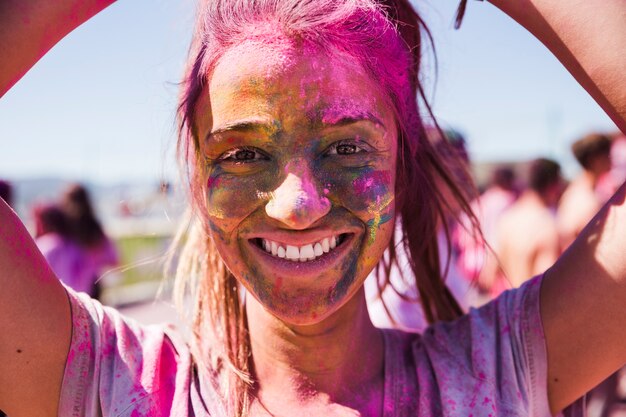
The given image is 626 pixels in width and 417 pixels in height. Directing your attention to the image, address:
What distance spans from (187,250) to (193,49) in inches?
22.9

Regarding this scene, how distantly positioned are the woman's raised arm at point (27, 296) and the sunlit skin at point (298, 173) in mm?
373

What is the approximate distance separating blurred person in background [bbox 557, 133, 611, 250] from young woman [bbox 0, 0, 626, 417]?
3.17 m

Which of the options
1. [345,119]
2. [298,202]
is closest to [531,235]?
[345,119]

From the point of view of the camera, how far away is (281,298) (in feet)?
4.26

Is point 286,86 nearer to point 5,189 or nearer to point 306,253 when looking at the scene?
point 306,253

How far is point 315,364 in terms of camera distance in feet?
4.76

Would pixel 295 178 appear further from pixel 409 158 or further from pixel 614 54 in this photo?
pixel 614 54

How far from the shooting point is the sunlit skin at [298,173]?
1292mm

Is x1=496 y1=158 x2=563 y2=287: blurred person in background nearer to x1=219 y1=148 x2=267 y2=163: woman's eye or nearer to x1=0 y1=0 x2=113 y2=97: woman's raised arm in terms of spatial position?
x1=219 y1=148 x2=267 y2=163: woman's eye

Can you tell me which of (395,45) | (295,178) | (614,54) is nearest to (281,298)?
(295,178)

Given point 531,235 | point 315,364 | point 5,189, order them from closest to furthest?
point 315,364, point 5,189, point 531,235

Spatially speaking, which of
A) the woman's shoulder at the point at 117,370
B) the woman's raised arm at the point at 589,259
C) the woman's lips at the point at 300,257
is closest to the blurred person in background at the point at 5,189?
the woman's shoulder at the point at 117,370

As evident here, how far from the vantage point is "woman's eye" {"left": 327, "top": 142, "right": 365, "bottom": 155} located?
1346 mm

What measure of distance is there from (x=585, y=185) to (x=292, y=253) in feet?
12.7
